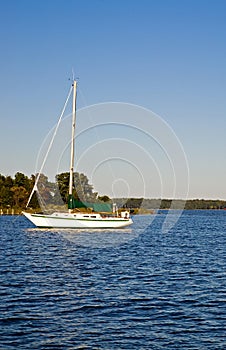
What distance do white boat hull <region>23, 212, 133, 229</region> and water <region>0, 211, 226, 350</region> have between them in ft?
107

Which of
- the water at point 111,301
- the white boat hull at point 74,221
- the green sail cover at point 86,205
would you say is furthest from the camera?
the green sail cover at point 86,205

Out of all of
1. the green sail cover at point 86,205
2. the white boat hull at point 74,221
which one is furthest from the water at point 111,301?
the green sail cover at point 86,205

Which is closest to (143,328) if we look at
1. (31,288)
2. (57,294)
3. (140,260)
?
(57,294)

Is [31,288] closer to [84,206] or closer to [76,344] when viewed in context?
[76,344]

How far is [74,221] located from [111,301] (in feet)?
193

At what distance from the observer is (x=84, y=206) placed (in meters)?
92.3

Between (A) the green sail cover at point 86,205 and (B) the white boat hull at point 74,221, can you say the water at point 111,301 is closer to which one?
(B) the white boat hull at point 74,221

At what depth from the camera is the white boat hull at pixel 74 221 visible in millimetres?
90000

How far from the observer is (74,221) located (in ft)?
294

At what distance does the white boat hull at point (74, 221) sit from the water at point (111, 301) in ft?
107

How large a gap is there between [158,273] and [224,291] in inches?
353

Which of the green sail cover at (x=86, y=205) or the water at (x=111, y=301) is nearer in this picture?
the water at (x=111, y=301)

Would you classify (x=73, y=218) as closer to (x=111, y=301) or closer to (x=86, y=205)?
(x=86, y=205)

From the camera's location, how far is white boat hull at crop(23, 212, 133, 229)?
90.0 meters
